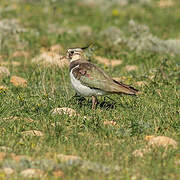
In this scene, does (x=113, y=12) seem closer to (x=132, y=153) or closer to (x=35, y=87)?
(x=35, y=87)

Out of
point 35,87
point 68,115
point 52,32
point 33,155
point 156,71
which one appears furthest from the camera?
point 52,32

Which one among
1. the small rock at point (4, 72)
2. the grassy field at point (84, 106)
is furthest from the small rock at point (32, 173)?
the small rock at point (4, 72)

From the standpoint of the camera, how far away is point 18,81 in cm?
1104

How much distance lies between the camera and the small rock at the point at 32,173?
5961 millimetres

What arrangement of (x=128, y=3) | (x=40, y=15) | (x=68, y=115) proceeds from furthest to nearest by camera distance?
1. (x=128, y=3)
2. (x=40, y=15)
3. (x=68, y=115)

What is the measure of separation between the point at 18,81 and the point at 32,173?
5267mm

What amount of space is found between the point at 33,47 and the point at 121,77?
379cm

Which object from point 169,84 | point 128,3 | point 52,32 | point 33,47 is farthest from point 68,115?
point 128,3

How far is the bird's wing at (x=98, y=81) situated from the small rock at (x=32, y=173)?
3.15 metres

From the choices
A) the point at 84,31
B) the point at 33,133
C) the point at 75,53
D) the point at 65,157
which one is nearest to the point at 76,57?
the point at 75,53

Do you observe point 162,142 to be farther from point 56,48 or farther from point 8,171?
point 56,48

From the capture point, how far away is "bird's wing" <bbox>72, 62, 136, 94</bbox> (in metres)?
8.91

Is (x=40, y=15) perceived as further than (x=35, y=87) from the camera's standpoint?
Yes

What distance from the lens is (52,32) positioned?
15.8 metres
